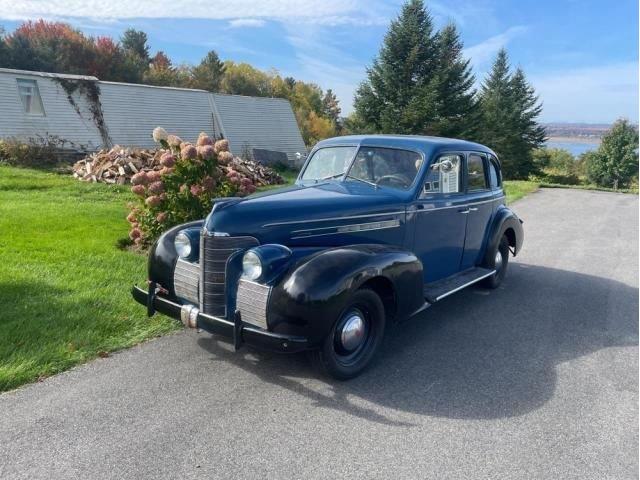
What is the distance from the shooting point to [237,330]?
3.49 metres

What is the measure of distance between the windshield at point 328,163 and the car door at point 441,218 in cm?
87

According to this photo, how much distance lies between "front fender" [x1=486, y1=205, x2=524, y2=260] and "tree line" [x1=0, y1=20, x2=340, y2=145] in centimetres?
3874

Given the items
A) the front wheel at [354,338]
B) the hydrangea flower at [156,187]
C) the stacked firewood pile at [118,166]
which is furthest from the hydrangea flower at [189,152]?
the stacked firewood pile at [118,166]

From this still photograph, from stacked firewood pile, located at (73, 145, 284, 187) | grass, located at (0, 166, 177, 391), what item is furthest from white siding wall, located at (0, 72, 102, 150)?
grass, located at (0, 166, 177, 391)

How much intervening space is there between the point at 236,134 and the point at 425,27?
38.3ft

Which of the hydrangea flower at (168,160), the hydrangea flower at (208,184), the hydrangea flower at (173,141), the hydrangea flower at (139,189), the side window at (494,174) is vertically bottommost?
the hydrangea flower at (139,189)

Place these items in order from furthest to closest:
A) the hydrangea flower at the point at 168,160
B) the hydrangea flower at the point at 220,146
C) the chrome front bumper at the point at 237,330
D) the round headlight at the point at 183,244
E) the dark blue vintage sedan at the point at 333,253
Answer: the hydrangea flower at the point at 220,146, the hydrangea flower at the point at 168,160, the round headlight at the point at 183,244, the dark blue vintage sedan at the point at 333,253, the chrome front bumper at the point at 237,330

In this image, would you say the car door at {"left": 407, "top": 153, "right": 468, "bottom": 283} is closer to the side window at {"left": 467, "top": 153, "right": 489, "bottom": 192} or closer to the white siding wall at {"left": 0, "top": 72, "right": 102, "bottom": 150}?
the side window at {"left": 467, "top": 153, "right": 489, "bottom": 192}

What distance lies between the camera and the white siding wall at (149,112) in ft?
62.3

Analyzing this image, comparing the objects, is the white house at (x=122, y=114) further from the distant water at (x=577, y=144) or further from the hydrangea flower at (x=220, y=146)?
the distant water at (x=577, y=144)

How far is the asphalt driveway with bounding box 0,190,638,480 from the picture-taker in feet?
9.23

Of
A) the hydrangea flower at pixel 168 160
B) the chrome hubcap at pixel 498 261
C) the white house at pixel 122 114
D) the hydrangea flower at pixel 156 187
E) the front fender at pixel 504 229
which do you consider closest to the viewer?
the front fender at pixel 504 229

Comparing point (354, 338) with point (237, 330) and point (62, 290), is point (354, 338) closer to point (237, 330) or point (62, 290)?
point (237, 330)

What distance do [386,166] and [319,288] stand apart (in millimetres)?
2008
